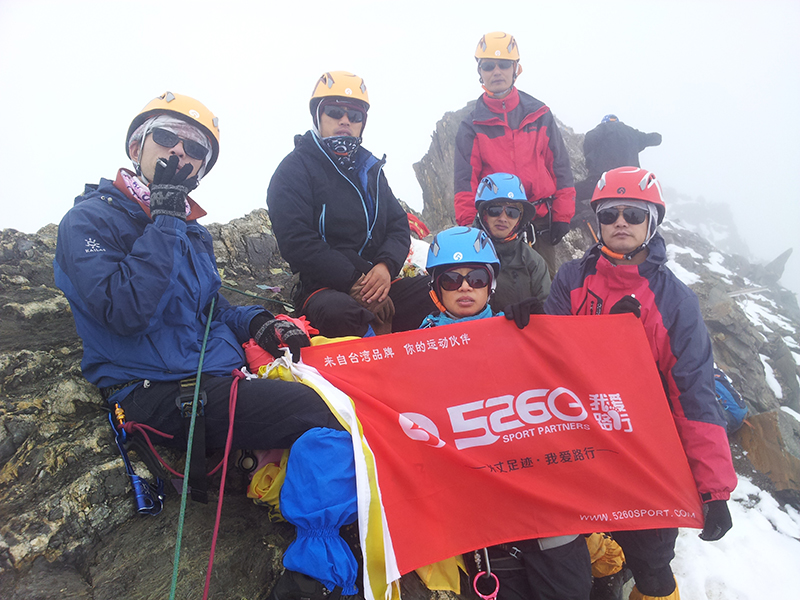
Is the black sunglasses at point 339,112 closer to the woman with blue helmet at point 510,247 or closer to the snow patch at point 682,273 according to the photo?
the woman with blue helmet at point 510,247

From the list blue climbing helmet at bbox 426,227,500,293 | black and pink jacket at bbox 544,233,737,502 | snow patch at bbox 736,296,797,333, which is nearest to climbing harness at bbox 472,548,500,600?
black and pink jacket at bbox 544,233,737,502

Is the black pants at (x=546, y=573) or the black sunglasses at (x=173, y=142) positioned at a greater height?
the black sunglasses at (x=173, y=142)

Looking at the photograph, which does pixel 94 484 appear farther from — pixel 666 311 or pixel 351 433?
pixel 666 311

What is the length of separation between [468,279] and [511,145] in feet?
13.6

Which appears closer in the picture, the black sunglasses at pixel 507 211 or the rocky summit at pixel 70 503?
the rocky summit at pixel 70 503

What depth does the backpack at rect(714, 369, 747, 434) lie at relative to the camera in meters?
7.74

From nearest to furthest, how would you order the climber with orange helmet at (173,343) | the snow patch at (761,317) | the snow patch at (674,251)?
the climber with orange helmet at (173,343), the snow patch at (761,317), the snow patch at (674,251)

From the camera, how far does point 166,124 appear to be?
12.8 ft

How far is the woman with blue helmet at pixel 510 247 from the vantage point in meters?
5.68

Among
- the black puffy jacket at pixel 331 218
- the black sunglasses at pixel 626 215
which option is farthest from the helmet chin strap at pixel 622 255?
the black puffy jacket at pixel 331 218

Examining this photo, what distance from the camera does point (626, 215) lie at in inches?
169

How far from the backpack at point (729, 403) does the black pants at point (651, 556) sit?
A: 522 cm

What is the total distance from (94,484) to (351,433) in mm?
2032

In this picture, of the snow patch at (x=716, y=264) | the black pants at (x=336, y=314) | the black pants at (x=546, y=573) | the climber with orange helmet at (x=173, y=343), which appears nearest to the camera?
the climber with orange helmet at (x=173, y=343)
